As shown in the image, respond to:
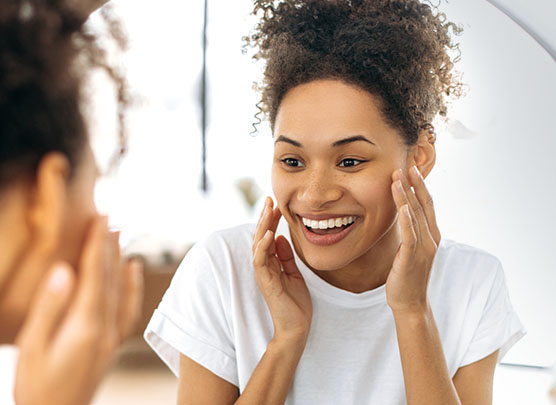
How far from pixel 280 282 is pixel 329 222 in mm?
136

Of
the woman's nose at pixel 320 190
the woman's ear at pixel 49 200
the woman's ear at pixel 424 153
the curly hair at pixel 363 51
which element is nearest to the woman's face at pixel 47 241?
the woman's ear at pixel 49 200

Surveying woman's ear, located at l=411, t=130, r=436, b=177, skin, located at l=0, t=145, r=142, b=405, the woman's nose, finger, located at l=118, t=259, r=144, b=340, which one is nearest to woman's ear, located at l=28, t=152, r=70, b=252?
skin, located at l=0, t=145, r=142, b=405

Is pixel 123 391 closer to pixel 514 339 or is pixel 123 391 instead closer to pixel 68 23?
pixel 514 339

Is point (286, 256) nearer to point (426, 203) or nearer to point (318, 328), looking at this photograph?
point (318, 328)

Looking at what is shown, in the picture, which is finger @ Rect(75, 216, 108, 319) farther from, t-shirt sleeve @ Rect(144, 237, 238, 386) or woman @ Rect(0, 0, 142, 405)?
t-shirt sleeve @ Rect(144, 237, 238, 386)

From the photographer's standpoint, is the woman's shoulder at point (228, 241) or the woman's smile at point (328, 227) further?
the woman's shoulder at point (228, 241)

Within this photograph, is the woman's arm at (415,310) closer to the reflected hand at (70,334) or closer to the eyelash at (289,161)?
the eyelash at (289,161)

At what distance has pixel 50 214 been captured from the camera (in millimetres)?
466

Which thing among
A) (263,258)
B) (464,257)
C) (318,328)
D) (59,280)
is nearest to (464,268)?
(464,257)

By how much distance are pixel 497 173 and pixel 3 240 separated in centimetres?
144

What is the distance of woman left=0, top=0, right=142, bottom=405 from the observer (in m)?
0.45

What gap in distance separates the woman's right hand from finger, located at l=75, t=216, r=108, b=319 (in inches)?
23.1

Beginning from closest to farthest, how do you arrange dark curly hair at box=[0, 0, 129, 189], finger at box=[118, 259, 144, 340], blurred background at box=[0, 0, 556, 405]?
1. dark curly hair at box=[0, 0, 129, 189]
2. finger at box=[118, 259, 144, 340]
3. blurred background at box=[0, 0, 556, 405]

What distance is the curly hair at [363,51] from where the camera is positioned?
1.10m
